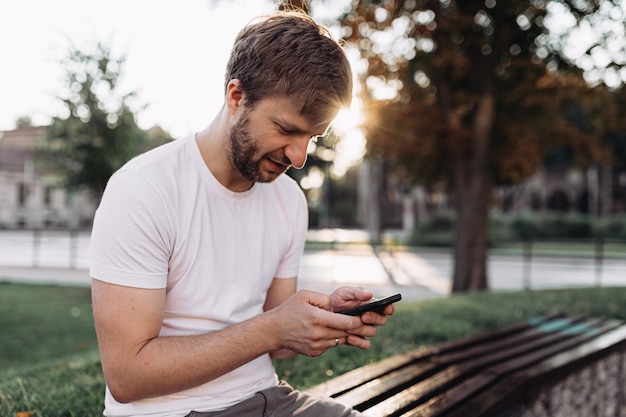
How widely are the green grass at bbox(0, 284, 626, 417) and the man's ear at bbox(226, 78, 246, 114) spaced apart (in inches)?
65.6

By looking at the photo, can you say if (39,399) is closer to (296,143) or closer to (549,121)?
(296,143)

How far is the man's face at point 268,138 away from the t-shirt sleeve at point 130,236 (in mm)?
309

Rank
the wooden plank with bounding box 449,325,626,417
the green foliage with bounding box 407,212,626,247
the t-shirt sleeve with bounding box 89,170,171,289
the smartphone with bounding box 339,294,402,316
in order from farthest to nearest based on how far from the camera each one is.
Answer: the green foliage with bounding box 407,212,626,247
the wooden plank with bounding box 449,325,626,417
the smartphone with bounding box 339,294,402,316
the t-shirt sleeve with bounding box 89,170,171,289

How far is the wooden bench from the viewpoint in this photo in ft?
8.75

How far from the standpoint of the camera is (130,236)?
1699 mm

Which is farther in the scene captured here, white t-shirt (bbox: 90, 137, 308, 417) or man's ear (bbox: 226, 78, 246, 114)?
man's ear (bbox: 226, 78, 246, 114)

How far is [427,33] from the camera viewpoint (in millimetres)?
9180

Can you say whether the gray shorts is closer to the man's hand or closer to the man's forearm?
the man's forearm

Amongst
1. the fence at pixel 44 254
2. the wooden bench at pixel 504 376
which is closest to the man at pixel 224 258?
the wooden bench at pixel 504 376

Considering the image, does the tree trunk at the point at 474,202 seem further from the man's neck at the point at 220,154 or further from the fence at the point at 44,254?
the fence at the point at 44,254

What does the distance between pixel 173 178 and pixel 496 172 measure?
10.1 metres

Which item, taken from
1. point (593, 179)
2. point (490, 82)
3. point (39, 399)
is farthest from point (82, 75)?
point (593, 179)

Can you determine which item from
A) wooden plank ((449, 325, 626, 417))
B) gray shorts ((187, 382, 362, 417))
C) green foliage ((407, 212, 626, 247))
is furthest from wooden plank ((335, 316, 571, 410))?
green foliage ((407, 212, 626, 247))

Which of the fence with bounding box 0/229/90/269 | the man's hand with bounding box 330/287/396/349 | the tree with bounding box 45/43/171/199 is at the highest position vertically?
the tree with bounding box 45/43/171/199
